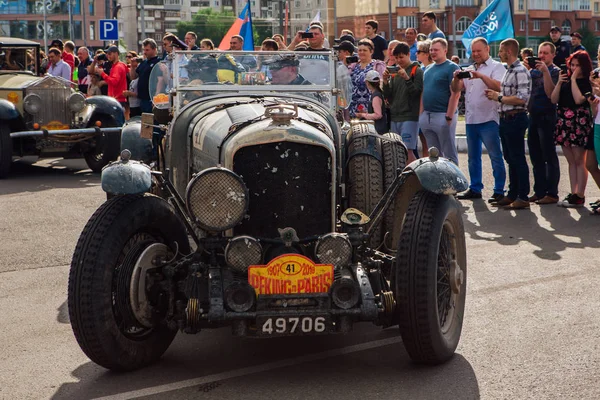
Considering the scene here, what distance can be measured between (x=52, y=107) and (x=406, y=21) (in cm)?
7525

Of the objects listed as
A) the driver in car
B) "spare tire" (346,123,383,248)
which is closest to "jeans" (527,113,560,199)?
the driver in car

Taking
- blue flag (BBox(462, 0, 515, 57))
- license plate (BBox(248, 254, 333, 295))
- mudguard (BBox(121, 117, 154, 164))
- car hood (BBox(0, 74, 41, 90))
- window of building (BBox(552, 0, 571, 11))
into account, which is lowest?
license plate (BBox(248, 254, 333, 295))

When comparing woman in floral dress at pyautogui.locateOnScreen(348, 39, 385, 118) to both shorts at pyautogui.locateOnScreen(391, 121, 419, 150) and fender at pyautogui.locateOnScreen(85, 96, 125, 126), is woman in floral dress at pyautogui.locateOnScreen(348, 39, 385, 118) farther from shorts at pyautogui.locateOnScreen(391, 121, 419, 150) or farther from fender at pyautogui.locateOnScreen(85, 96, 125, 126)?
fender at pyautogui.locateOnScreen(85, 96, 125, 126)

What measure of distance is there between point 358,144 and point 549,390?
2.32 m

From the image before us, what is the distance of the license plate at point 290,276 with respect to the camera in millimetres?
5035

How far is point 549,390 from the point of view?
4871 millimetres

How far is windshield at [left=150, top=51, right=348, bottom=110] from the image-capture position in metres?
7.12

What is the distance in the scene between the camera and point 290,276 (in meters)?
5.05

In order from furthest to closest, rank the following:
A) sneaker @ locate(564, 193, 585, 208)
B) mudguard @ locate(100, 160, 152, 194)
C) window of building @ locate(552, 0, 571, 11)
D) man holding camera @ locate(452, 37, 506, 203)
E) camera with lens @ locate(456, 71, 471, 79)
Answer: window of building @ locate(552, 0, 571, 11) < man holding camera @ locate(452, 37, 506, 203) < sneaker @ locate(564, 193, 585, 208) < camera with lens @ locate(456, 71, 471, 79) < mudguard @ locate(100, 160, 152, 194)

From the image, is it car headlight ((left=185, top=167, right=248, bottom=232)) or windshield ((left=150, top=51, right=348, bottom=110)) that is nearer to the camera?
car headlight ((left=185, top=167, right=248, bottom=232))

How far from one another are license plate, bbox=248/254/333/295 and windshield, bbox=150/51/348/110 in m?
2.25

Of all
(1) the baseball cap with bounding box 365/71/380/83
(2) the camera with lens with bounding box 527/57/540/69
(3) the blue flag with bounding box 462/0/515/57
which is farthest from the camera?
(3) the blue flag with bounding box 462/0/515/57

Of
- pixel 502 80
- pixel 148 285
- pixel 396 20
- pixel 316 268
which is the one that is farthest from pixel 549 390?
pixel 396 20

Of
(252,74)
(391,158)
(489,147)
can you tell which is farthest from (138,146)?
(489,147)
